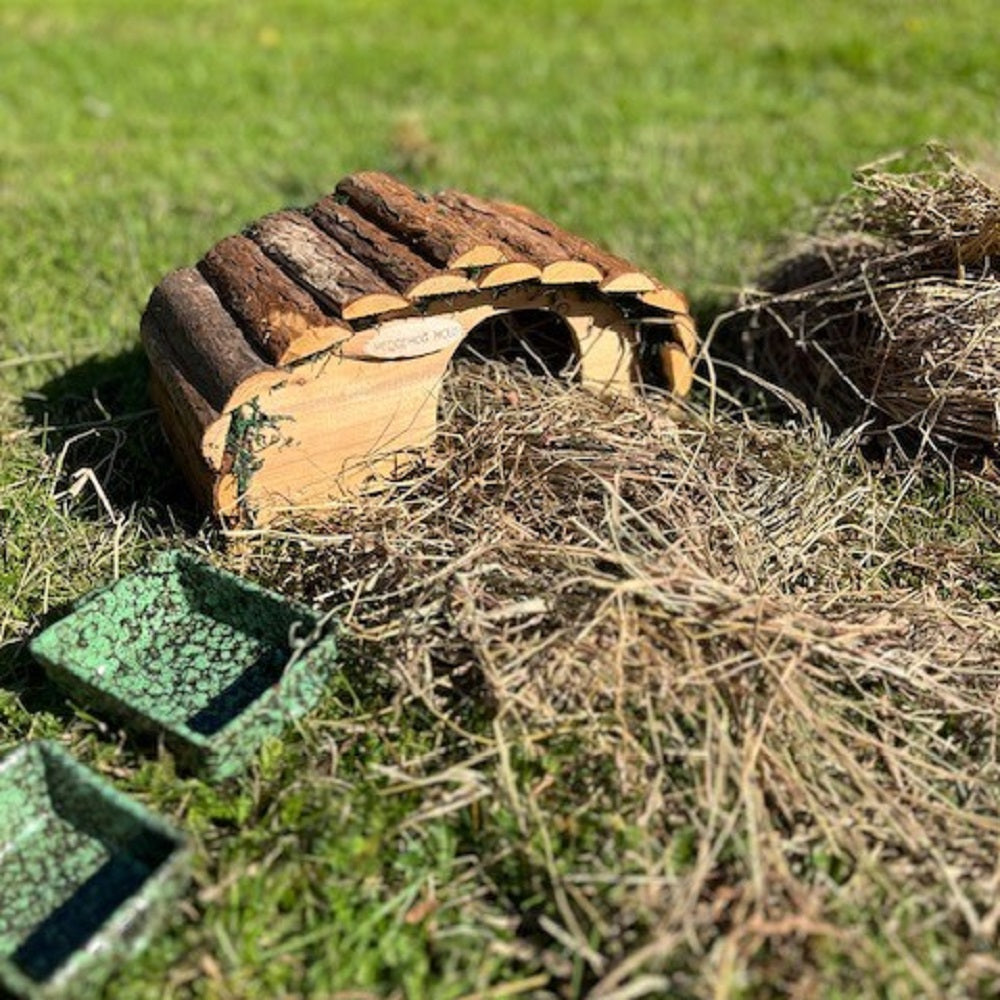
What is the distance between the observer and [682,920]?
89.8 inches

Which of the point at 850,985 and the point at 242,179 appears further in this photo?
the point at 242,179

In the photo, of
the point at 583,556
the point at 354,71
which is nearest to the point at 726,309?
the point at 583,556

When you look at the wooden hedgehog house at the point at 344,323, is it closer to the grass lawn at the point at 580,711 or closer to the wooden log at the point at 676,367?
the wooden log at the point at 676,367

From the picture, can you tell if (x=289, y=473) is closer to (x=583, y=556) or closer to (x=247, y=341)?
(x=247, y=341)

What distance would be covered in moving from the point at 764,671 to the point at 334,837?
958 millimetres

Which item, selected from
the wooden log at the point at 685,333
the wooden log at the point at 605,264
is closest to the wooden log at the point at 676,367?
the wooden log at the point at 685,333

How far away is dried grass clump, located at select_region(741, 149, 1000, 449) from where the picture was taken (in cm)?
358

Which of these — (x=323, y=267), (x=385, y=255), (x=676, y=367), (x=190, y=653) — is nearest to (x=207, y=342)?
(x=323, y=267)

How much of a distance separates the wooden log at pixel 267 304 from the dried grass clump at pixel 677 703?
49 cm

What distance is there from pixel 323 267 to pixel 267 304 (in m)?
0.20

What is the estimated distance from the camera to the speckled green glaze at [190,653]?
272cm

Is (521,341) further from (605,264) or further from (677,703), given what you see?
(677,703)

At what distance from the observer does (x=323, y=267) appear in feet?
10.7

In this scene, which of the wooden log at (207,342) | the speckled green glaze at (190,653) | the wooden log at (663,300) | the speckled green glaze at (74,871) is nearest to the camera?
the speckled green glaze at (74,871)
